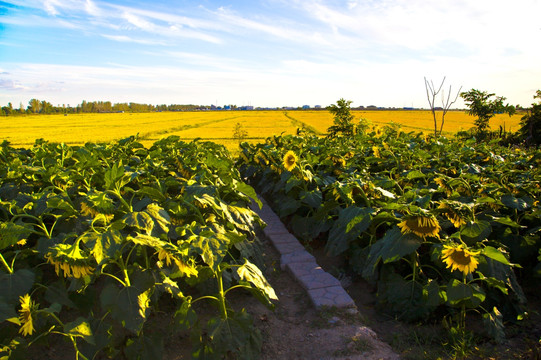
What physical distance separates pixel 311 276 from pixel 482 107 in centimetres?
1599

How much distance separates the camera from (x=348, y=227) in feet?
10.7

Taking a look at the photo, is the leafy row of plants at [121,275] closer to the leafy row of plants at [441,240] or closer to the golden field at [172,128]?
the leafy row of plants at [441,240]

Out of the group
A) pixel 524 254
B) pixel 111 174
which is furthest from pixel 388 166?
pixel 111 174

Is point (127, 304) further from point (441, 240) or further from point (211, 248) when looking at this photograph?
point (441, 240)

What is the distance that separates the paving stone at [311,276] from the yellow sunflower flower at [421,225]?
111cm

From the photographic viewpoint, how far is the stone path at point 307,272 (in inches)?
129

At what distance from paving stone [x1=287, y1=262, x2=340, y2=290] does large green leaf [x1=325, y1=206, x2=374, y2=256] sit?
287 millimetres

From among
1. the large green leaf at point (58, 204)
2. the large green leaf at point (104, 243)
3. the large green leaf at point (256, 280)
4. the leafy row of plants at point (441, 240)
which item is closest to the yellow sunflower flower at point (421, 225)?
the leafy row of plants at point (441, 240)

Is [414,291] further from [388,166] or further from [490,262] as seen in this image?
[388,166]

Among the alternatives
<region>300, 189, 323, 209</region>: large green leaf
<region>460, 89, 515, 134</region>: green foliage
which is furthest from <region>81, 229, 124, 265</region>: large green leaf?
<region>460, 89, 515, 134</region>: green foliage

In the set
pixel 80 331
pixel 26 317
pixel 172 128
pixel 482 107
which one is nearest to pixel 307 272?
pixel 80 331

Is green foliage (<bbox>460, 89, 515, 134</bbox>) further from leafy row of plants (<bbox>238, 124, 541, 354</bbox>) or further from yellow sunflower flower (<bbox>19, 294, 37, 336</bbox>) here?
yellow sunflower flower (<bbox>19, 294, 37, 336</bbox>)

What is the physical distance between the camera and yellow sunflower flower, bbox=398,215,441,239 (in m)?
2.64

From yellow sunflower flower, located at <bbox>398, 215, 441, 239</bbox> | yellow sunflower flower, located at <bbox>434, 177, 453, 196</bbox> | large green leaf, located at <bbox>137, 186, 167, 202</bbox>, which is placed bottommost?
yellow sunflower flower, located at <bbox>398, 215, 441, 239</bbox>
